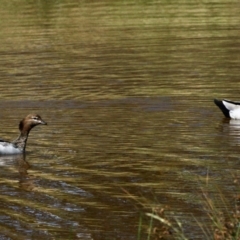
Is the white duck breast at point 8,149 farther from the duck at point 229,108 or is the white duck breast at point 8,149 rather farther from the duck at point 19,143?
the duck at point 229,108

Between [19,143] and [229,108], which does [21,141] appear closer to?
[19,143]

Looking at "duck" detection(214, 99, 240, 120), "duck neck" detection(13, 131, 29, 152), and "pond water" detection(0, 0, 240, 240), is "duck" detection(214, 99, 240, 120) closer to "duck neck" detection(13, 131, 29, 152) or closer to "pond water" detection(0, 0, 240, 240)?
"pond water" detection(0, 0, 240, 240)

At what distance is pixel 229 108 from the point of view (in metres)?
17.0

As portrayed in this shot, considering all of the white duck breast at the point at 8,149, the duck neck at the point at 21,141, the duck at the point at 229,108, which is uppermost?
the duck at the point at 229,108

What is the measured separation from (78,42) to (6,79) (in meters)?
5.97

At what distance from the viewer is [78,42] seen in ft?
90.7

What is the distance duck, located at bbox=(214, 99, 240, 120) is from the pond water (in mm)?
188

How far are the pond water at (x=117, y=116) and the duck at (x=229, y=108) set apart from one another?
0.62 feet

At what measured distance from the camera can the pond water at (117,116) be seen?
11.4 meters

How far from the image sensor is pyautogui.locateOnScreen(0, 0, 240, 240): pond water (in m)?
11.4

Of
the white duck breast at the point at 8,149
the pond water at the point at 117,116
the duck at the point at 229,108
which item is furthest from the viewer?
the duck at the point at 229,108

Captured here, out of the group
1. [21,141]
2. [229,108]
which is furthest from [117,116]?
[21,141]

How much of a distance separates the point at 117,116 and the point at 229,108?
77.3 inches

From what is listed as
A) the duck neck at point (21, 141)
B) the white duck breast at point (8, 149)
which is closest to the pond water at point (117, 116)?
the white duck breast at point (8, 149)
